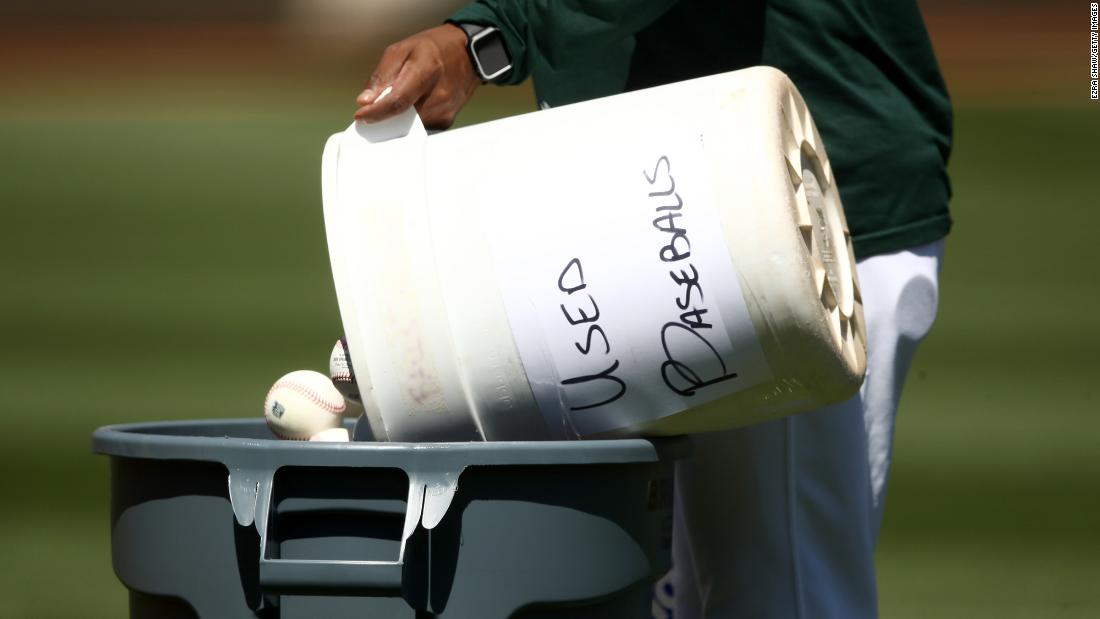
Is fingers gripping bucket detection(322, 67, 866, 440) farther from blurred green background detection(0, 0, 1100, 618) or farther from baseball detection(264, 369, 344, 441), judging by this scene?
blurred green background detection(0, 0, 1100, 618)

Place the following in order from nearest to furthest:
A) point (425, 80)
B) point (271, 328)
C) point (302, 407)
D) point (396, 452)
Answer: point (396, 452), point (425, 80), point (302, 407), point (271, 328)

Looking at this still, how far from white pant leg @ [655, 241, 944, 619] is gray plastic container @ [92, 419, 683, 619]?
318 millimetres

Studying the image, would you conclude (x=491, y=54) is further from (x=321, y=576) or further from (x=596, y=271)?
(x=321, y=576)

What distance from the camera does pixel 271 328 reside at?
9.89 feet

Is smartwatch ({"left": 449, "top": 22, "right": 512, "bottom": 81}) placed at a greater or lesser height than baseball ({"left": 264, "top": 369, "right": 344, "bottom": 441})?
greater

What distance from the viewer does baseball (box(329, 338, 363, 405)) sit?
4.14 ft

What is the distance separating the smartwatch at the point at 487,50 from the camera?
1.29 m

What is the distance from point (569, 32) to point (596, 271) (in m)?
0.35

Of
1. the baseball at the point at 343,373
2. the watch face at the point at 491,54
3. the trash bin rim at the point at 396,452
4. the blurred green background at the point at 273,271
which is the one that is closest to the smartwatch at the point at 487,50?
the watch face at the point at 491,54

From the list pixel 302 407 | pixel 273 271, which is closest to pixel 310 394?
pixel 302 407

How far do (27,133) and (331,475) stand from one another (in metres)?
2.67

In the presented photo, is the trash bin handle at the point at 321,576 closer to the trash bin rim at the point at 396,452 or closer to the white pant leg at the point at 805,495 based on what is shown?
the trash bin rim at the point at 396,452

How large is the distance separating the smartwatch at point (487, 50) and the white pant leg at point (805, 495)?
1.55 ft

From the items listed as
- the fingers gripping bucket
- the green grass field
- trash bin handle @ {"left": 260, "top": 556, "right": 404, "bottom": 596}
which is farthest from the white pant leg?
the green grass field
